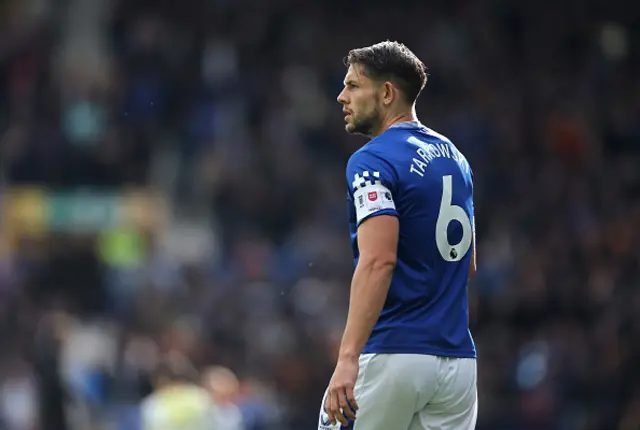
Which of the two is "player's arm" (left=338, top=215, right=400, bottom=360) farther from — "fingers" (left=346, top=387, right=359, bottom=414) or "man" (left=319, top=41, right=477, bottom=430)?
"fingers" (left=346, top=387, right=359, bottom=414)

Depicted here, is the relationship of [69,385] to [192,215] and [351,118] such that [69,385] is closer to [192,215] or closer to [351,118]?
[192,215]

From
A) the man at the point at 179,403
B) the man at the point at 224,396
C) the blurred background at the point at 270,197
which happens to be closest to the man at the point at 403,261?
the man at the point at 179,403

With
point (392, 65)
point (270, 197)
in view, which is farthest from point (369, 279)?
point (270, 197)

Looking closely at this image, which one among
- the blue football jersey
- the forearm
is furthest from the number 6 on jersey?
the forearm

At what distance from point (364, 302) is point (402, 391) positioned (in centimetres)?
42

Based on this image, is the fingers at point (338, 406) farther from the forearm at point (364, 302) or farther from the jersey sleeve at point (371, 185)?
the jersey sleeve at point (371, 185)

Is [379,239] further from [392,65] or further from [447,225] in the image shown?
[392,65]

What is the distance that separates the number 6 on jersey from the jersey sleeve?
239 mm

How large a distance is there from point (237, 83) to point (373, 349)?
12982 millimetres

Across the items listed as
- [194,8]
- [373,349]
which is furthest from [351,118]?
[194,8]

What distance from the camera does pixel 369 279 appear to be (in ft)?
15.3

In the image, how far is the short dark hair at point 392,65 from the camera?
5.03 meters

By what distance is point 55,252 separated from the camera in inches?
606

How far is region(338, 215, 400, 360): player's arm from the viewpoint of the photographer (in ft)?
15.2
